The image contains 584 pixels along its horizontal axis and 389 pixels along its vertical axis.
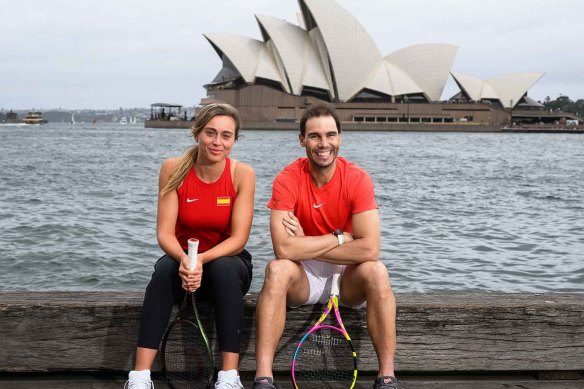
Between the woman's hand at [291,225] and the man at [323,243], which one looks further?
the woman's hand at [291,225]

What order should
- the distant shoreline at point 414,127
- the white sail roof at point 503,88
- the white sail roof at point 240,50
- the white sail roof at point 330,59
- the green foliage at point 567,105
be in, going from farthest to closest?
1. the green foliage at point 567,105
2. the white sail roof at point 503,88
3. the distant shoreline at point 414,127
4. the white sail roof at point 240,50
5. the white sail roof at point 330,59

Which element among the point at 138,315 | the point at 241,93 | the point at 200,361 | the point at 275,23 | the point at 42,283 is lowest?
the point at 42,283

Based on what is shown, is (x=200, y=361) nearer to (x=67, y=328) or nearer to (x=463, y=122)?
(x=67, y=328)

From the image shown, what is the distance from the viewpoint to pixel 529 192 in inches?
505

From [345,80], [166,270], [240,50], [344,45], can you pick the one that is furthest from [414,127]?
[166,270]

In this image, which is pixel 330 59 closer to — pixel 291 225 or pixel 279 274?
pixel 291 225

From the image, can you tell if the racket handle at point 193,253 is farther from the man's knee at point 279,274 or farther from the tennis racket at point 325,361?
the tennis racket at point 325,361

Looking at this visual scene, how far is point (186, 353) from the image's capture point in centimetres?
210

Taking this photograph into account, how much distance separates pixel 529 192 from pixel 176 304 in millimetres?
11908

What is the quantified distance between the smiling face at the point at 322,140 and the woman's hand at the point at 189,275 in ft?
1.65

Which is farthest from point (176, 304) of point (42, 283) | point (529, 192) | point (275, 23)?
point (275, 23)

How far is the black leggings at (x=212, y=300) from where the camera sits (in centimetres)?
193

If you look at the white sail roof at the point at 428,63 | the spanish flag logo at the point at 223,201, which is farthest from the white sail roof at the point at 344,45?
the spanish flag logo at the point at 223,201

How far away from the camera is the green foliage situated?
84812mm
